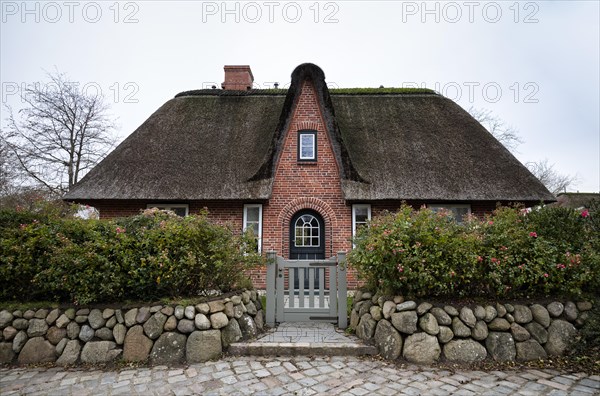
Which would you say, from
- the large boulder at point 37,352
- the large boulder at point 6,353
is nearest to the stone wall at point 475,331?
the large boulder at point 37,352

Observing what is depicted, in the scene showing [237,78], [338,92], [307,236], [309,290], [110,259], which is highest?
[237,78]

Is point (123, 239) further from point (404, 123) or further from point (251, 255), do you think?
point (404, 123)

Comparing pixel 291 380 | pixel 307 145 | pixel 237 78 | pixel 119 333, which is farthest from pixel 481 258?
pixel 237 78

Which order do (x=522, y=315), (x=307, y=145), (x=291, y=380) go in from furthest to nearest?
1. (x=307, y=145)
2. (x=522, y=315)
3. (x=291, y=380)

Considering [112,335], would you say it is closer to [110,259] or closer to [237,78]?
[110,259]

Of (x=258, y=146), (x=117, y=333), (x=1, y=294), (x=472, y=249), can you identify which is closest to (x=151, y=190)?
(x=258, y=146)

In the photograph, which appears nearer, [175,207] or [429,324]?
[429,324]

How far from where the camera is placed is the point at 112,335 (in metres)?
4.42

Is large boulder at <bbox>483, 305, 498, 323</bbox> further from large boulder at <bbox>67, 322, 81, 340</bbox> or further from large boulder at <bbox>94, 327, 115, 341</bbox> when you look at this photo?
large boulder at <bbox>67, 322, 81, 340</bbox>

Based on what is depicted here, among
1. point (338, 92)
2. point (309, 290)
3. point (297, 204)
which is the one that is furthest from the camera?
point (338, 92)

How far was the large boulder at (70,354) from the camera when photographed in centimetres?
431

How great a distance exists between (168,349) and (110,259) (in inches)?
57.2

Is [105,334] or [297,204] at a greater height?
[297,204]

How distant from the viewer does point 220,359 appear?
4379mm
